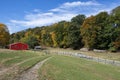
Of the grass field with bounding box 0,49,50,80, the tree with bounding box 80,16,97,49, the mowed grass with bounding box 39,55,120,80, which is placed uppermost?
the tree with bounding box 80,16,97,49

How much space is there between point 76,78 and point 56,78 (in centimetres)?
205

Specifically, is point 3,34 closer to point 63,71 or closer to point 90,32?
point 90,32

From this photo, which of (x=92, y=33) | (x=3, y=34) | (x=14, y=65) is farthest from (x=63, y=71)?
(x=3, y=34)

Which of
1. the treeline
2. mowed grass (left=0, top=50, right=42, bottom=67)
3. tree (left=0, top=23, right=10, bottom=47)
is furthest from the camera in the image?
tree (left=0, top=23, right=10, bottom=47)

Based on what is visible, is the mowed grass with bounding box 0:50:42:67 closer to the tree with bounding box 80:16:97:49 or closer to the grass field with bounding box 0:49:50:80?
the grass field with bounding box 0:49:50:80

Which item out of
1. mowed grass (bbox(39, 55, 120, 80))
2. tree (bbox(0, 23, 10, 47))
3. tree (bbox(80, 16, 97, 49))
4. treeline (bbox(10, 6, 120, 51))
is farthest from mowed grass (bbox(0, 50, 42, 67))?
tree (bbox(0, 23, 10, 47))

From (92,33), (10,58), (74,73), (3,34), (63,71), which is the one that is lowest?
(74,73)

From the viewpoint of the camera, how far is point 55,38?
417 feet

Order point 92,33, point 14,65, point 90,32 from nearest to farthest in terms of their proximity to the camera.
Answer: point 14,65 → point 92,33 → point 90,32

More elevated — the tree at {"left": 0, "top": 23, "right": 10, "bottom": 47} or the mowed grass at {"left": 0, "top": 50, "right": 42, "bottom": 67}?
the tree at {"left": 0, "top": 23, "right": 10, "bottom": 47}

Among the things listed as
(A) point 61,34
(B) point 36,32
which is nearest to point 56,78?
(A) point 61,34

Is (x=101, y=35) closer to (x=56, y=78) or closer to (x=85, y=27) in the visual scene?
(x=85, y=27)

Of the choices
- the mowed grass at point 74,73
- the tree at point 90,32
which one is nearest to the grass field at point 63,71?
the mowed grass at point 74,73

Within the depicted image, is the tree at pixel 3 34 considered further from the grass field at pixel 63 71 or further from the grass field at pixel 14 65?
the grass field at pixel 63 71
